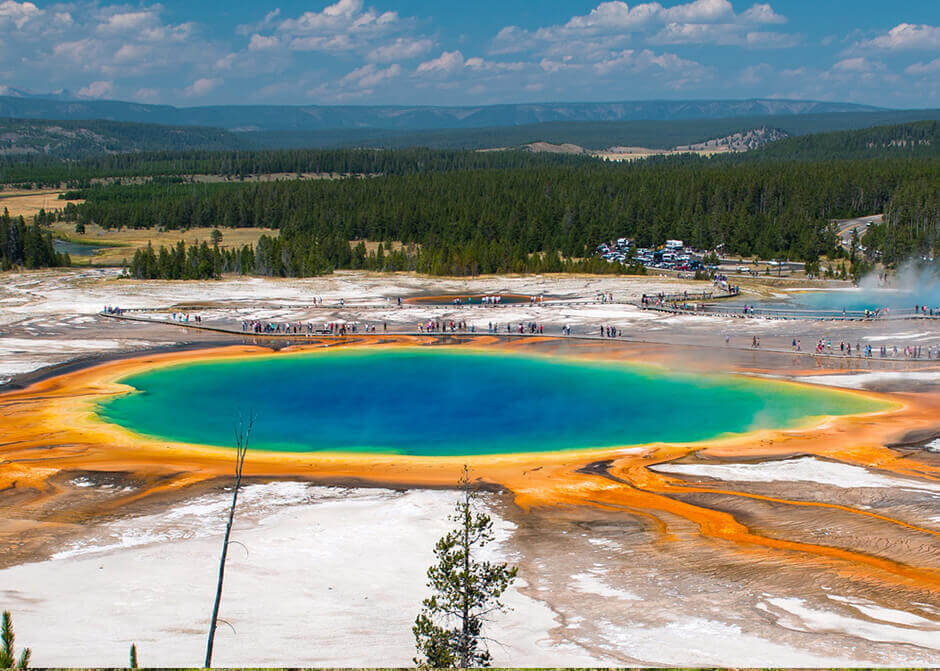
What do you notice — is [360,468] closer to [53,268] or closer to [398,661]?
[398,661]

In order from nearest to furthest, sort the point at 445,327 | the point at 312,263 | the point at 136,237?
the point at 445,327 → the point at 312,263 → the point at 136,237

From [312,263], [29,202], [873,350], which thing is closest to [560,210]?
[312,263]

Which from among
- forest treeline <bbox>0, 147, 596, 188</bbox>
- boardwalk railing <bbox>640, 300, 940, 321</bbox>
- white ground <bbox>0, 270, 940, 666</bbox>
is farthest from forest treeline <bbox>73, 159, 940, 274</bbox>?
white ground <bbox>0, 270, 940, 666</bbox>

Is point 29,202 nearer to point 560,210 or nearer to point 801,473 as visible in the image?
point 560,210

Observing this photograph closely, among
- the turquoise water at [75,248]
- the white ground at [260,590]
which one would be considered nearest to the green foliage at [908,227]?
the white ground at [260,590]

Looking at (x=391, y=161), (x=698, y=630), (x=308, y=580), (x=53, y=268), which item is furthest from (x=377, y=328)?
(x=391, y=161)

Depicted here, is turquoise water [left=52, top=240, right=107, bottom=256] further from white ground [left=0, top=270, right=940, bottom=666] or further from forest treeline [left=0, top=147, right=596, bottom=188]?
white ground [left=0, top=270, right=940, bottom=666]

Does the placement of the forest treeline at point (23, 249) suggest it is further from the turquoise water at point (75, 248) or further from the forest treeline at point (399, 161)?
the forest treeline at point (399, 161)
